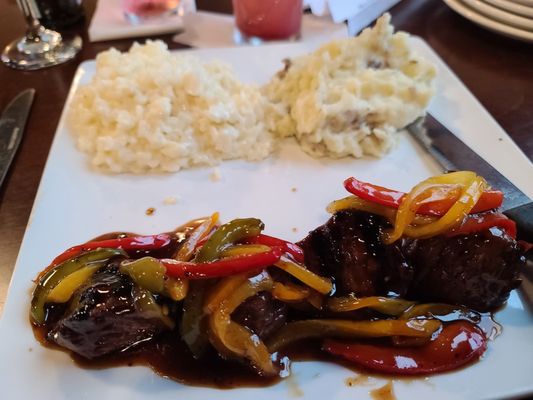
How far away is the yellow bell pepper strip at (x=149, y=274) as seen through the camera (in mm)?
1712

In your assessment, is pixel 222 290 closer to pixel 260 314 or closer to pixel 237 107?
pixel 260 314

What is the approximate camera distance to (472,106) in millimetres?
2844

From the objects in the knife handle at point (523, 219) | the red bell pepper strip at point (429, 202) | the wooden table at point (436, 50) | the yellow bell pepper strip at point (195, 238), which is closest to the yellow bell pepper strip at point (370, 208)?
the red bell pepper strip at point (429, 202)

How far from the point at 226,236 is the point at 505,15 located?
2.80 meters

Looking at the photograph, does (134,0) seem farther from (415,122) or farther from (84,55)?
(415,122)

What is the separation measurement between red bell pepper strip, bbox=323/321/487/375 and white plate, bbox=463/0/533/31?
2.51 metres

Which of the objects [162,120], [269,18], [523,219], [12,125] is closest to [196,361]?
[162,120]

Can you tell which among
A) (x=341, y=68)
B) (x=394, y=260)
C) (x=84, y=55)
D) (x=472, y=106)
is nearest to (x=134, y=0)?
(x=84, y=55)

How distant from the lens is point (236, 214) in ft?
7.66

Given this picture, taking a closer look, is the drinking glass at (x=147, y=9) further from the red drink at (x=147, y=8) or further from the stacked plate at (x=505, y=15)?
the stacked plate at (x=505, y=15)

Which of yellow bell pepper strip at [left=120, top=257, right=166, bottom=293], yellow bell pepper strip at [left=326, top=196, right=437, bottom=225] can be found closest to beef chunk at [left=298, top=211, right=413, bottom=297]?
yellow bell pepper strip at [left=326, top=196, right=437, bottom=225]

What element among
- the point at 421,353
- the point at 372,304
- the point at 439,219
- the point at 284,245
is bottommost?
the point at 421,353

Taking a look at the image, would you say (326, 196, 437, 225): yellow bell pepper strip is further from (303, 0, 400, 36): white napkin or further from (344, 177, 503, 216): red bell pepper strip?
(303, 0, 400, 36): white napkin

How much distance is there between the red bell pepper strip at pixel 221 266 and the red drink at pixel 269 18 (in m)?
2.37
